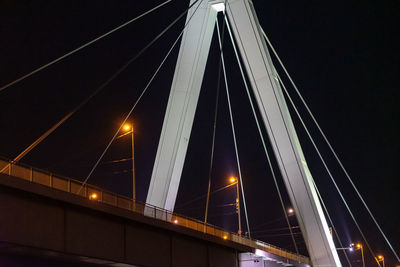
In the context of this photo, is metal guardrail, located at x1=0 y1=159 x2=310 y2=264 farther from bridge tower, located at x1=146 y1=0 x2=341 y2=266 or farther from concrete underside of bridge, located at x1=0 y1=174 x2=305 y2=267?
bridge tower, located at x1=146 y1=0 x2=341 y2=266

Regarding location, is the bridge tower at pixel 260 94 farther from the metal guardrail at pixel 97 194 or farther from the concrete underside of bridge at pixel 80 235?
the concrete underside of bridge at pixel 80 235

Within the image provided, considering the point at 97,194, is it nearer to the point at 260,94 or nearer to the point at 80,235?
the point at 80,235

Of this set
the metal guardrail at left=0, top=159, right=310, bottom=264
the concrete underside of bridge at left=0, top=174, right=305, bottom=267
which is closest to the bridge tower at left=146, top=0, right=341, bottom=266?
the metal guardrail at left=0, top=159, right=310, bottom=264

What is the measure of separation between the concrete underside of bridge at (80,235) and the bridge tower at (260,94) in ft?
20.7

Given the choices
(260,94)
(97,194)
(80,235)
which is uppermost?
(260,94)

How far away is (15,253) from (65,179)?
256 cm

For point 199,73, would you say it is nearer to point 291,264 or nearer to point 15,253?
point 291,264

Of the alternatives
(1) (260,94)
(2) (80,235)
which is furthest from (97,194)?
(1) (260,94)

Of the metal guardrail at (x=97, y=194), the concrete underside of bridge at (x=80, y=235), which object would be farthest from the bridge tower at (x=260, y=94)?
the concrete underside of bridge at (x=80, y=235)

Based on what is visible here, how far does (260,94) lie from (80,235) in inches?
570

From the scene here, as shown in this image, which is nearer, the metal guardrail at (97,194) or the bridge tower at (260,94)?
the metal guardrail at (97,194)

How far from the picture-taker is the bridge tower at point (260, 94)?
95.1 feet

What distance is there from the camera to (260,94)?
29.6m

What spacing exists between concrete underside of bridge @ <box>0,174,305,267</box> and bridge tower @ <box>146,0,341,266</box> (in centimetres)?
630
